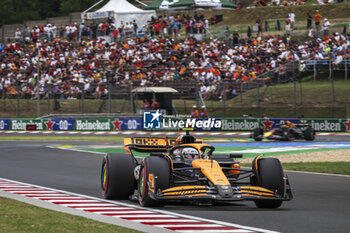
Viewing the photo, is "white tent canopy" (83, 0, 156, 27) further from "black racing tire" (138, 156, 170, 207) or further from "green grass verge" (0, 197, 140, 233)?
"green grass verge" (0, 197, 140, 233)

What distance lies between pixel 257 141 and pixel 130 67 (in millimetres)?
17399

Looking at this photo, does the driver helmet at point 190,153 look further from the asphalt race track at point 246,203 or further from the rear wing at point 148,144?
the rear wing at point 148,144

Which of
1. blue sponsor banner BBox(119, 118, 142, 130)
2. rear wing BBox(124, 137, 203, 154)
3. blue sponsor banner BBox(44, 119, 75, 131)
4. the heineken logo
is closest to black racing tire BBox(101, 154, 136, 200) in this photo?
rear wing BBox(124, 137, 203, 154)

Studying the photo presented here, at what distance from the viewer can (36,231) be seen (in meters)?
8.32

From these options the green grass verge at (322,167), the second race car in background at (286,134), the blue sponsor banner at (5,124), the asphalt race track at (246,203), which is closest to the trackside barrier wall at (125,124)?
the blue sponsor banner at (5,124)

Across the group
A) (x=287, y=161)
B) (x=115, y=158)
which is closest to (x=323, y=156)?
(x=287, y=161)

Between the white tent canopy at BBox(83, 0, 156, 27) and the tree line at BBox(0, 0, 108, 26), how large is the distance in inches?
1021

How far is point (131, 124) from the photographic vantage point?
41812 millimetres

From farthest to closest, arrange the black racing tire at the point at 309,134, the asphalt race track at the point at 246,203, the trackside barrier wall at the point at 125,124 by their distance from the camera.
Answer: the trackside barrier wall at the point at 125,124
the black racing tire at the point at 309,134
the asphalt race track at the point at 246,203

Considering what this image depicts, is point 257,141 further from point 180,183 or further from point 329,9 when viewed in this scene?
point 329,9

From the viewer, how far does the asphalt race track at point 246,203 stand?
31.8 ft

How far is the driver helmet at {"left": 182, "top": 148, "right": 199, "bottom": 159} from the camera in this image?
1223 cm

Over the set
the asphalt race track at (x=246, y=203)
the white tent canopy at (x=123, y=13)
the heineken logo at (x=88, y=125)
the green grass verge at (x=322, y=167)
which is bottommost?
the heineken logo at (x=88, y=125)

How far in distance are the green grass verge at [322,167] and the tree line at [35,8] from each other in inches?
2641
